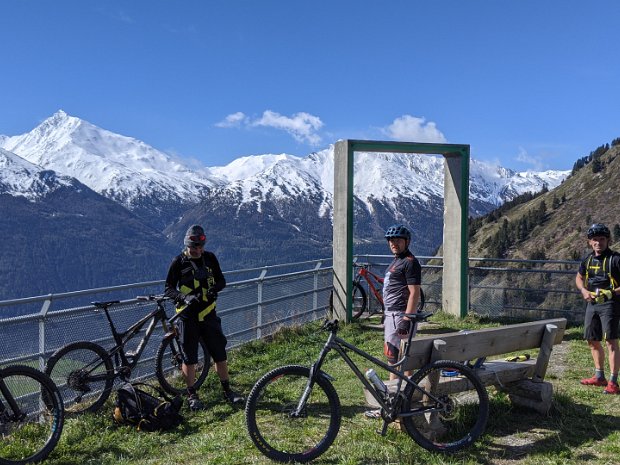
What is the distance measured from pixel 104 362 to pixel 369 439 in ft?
10.1

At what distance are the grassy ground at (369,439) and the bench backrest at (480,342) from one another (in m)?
0.65

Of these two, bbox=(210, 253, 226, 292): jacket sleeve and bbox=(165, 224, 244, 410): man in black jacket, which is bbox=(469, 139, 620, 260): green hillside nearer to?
bbox=(210, 253, 226, 292): jacket sleeve

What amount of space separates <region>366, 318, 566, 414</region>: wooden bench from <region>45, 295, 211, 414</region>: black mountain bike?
8.93 feet

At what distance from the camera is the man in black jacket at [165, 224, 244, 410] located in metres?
6.83

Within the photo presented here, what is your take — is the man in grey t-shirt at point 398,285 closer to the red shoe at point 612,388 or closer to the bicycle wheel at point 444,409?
the bicycle wheel at point 444,409

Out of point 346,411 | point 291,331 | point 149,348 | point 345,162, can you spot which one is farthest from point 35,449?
point 345,162

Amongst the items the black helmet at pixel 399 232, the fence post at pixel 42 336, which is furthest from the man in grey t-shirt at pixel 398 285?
the fence post at pixel 42 336

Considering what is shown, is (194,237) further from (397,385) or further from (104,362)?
(397,385)

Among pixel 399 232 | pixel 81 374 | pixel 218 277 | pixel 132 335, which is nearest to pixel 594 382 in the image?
pixel 399 232

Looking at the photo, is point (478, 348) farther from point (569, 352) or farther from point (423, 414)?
point (569, 352)

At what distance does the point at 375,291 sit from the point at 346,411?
23.8 feet

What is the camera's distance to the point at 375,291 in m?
13.7

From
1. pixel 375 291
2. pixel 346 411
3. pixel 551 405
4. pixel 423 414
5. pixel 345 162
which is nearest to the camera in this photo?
pixel 423 414

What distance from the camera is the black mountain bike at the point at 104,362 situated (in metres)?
6.70
